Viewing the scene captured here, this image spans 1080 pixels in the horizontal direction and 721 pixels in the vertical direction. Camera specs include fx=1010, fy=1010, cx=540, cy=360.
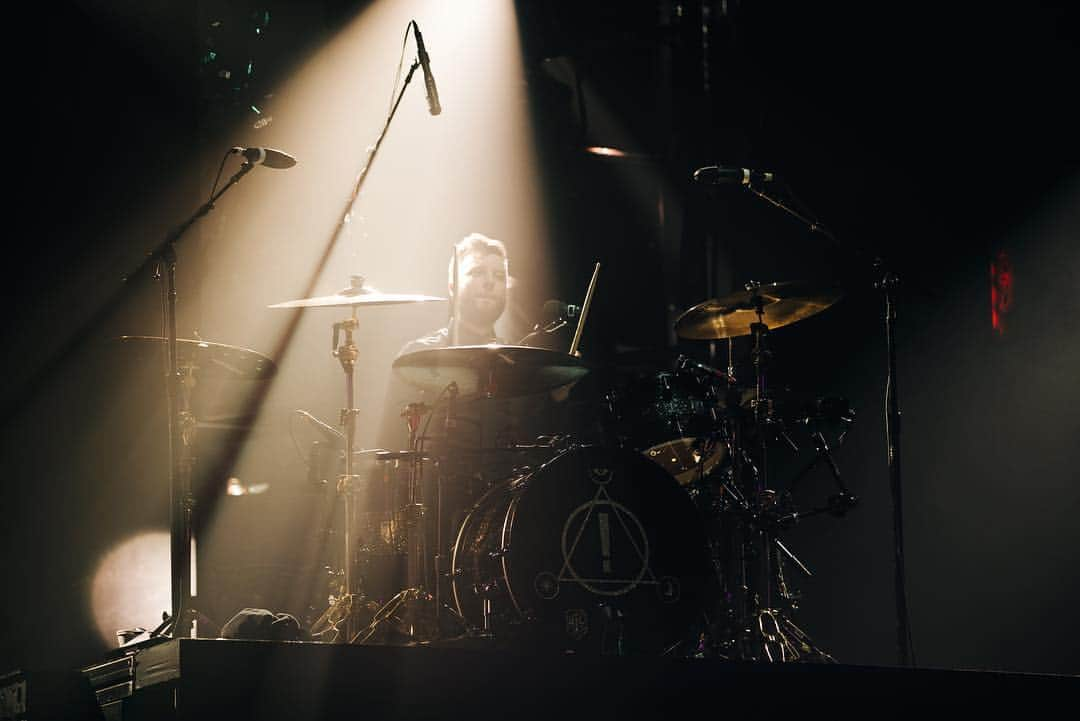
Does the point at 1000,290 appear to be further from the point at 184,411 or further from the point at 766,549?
the point at 184,411

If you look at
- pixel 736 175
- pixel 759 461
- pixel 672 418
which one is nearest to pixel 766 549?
pixel 759 461

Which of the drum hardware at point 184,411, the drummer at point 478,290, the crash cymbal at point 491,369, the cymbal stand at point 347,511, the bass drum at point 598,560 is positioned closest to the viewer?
the bass drum at point 598,560

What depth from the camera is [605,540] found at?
383cm

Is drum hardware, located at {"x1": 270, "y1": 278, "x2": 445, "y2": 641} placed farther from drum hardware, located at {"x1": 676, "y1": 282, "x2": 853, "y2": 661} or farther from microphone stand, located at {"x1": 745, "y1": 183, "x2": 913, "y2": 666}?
microphone stand, located at {"x1": 745, "y1": 183, "x2": 913, "y2": 666}

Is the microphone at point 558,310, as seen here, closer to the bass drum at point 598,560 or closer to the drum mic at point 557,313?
the drum mic at point 557,313

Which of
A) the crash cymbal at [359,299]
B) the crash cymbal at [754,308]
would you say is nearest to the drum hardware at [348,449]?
the crash cymbal at [359,299]

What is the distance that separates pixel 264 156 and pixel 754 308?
6.78 ft

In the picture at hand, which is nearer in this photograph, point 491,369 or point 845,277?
point 491,369

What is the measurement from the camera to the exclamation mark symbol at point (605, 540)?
381 cm

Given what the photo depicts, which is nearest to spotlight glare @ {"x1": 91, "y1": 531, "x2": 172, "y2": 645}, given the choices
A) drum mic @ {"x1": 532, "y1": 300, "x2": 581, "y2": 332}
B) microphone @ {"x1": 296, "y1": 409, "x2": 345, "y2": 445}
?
microphone @ {"x1": 296, "y1": 409, "x2": 345, "y2": 445}

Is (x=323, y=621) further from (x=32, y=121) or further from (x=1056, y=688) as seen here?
(x=1056, y=688)

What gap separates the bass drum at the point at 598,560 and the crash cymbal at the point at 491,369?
387mm

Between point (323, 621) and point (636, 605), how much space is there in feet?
5.06

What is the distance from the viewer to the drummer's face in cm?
546
